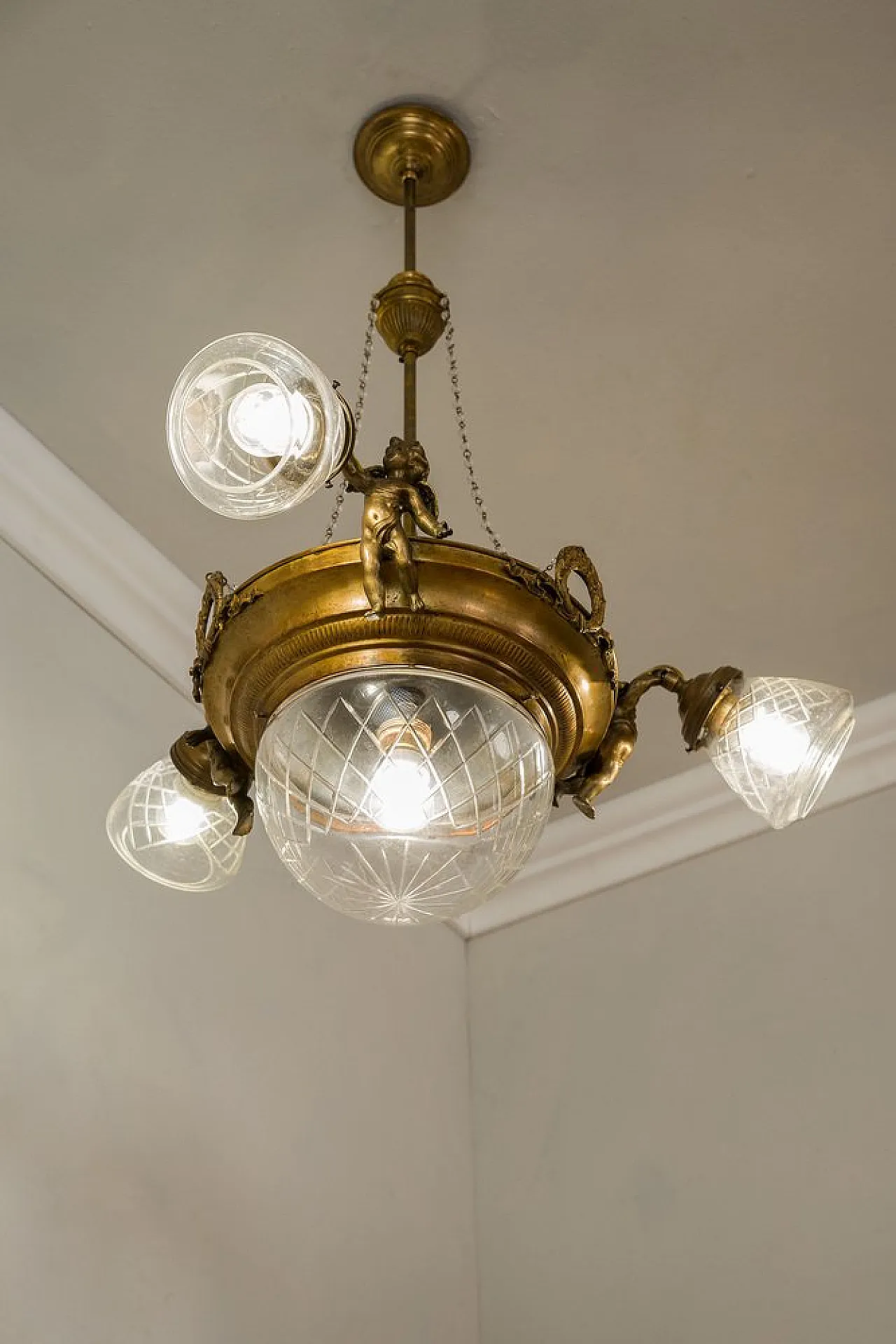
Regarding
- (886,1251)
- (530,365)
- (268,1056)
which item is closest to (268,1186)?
(268,1056)

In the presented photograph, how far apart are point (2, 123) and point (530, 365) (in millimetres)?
908

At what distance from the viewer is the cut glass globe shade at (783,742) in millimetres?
1487

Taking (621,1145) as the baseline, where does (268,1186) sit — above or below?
below

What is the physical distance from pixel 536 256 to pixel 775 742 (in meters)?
1.05

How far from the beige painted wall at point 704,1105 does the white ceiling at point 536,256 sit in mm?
671

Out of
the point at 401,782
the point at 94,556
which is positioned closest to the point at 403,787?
the point at 401,782

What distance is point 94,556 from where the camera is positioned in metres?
2.62

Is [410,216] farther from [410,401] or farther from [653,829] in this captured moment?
[653,829]

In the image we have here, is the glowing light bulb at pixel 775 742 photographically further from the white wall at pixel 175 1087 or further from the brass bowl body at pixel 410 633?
the white wall at pixel 175 1087

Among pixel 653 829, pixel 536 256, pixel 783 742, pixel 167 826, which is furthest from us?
pixel 653 829

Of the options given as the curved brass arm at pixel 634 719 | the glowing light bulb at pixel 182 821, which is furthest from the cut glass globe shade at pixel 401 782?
the glowing light bulb at pixel 182 821

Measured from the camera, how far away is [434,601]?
1338 mm

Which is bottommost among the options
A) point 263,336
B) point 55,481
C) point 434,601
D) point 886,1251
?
point 886,1251

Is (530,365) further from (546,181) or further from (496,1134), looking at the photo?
(496,1134)
